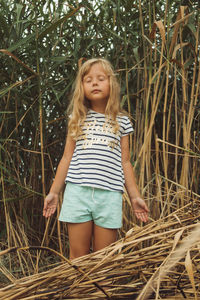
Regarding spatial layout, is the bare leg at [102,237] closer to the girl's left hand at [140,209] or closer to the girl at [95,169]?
the girl at [95,169]

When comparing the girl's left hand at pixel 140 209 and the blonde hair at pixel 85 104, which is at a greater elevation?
the blonde hair at pixel 85 104

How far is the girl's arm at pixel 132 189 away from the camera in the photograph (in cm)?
133

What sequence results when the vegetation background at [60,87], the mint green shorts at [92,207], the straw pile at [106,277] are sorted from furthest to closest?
the vegetation background at [60,87], the mint green shorts at [92,207], the straw pile at [106,277]

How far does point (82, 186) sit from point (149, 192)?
0.52 m

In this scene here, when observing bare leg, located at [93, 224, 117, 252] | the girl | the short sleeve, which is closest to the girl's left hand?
the girl

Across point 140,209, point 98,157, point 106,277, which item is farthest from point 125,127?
point 106,277

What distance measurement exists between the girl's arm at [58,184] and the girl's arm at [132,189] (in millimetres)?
189

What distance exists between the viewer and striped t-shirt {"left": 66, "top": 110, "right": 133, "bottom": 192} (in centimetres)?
129

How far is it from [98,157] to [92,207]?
171 mm

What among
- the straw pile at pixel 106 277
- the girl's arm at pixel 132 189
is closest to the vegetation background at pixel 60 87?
the girl's arm at pixel 132 189

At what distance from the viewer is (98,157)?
4.29ft

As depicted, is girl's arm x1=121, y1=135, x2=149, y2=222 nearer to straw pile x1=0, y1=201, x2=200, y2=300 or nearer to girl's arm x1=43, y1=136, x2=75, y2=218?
girl's arm x1=43, y1=136, x2=75, y2=218

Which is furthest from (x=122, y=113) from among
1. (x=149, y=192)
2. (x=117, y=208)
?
(x=149, y=192)

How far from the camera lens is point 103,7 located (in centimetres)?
165
